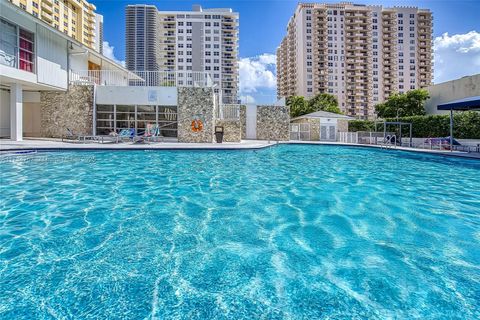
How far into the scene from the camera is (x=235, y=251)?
11.3ft

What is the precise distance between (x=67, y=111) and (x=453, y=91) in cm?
2980

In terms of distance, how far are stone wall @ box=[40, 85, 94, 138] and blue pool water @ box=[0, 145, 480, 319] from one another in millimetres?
12968

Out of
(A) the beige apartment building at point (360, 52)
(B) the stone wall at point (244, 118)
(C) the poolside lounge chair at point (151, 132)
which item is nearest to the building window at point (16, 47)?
(C) the poolside lounge chair at point (151, 132)

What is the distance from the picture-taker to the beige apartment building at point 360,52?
3243 inches

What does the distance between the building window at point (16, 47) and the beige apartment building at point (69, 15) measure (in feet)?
155

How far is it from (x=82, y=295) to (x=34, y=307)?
325 mm

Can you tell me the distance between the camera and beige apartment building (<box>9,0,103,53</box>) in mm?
58656

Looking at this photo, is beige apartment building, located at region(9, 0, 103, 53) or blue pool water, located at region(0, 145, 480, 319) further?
beige apartment building, located at region(9, 0, 103, 53)

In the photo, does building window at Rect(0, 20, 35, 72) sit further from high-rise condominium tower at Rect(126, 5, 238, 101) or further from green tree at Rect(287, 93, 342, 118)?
high-rise condominium tower at Rect(126, 5, 238, 101)

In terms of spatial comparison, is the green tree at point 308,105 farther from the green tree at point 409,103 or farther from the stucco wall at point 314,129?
the stucco wall at point 314,129

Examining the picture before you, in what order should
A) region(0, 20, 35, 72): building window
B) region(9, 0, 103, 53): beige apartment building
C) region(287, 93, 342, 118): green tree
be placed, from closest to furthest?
region(0, 20, 35, 72): building window → region(287, 93, 342, 118): green tree → region(9, 0, 103, 53): beige apartment building

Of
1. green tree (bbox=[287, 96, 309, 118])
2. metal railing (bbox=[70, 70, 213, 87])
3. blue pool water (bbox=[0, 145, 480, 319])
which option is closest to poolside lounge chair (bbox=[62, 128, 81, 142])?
metal railing (bbox=[70, 70, 213, 87])

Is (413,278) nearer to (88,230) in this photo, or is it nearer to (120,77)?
(88,230)

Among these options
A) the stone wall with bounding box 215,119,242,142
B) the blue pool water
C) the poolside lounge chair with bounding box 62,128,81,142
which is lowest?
the blue pool water
